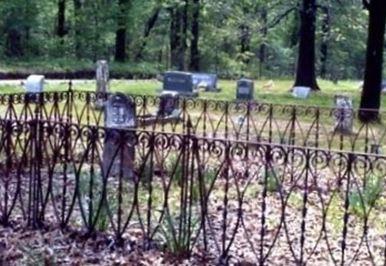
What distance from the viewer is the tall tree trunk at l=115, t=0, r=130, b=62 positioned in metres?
39.2

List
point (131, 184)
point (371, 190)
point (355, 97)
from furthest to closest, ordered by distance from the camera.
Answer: point (355, 97)
point (131, 184)
point (371, 190)

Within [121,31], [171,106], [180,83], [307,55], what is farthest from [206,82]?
[121,31]

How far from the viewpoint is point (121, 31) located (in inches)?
1572

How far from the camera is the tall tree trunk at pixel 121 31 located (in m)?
39.2

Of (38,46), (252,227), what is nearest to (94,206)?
(252,227)

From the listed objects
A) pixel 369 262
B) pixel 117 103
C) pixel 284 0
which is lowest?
pixel 369 262

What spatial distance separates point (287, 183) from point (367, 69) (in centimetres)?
1020

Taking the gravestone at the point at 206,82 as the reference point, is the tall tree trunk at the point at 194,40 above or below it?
above

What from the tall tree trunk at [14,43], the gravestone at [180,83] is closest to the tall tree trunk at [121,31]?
the tall tree trunk at [14,43]

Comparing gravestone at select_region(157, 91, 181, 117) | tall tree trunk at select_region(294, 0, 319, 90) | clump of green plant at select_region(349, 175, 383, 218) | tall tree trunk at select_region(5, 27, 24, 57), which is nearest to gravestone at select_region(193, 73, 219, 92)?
tall tree trunk at select_region(294, 0, 319, 90)

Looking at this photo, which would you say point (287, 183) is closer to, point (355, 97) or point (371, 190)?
point (371, 190)

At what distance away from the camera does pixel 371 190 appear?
7.23 meters

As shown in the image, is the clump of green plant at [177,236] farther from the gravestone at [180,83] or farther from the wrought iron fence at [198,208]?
the gravestone at [180,83]

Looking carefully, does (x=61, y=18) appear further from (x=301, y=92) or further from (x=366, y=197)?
(x=366, y=197)
